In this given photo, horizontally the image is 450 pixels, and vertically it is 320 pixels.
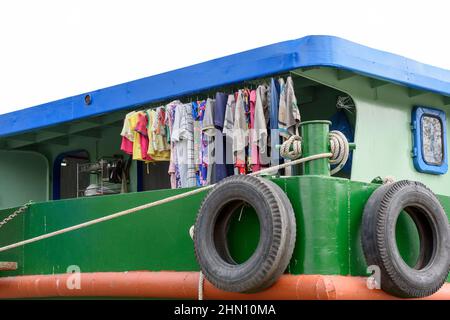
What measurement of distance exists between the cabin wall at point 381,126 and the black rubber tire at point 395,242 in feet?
2.94

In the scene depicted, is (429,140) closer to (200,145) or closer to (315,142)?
(315,142)

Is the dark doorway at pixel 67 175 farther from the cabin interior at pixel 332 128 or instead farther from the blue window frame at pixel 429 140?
the blue window frame at pixel 429 140

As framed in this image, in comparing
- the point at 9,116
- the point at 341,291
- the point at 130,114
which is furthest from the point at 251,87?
the point at 9,116

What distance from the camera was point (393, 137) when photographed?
6.51 m

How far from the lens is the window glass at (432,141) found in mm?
6707

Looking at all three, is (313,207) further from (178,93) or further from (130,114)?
(130,114)

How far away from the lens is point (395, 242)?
16.3ft

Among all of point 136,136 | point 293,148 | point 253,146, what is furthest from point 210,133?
point 293,148

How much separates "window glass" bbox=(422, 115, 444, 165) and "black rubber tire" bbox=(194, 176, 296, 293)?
229 cm

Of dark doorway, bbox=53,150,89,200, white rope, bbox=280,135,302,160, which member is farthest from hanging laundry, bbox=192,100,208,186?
dark doorway, bbox=53,150,89,200

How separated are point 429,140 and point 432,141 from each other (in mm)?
45

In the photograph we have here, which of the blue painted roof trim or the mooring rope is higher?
the blue painted roof trim

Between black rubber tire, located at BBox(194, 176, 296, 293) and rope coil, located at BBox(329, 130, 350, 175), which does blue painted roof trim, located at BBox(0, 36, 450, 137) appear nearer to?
rope coil, located at BBox(329, 130, 350, 175)

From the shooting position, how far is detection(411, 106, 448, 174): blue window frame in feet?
21.7
